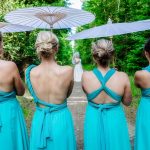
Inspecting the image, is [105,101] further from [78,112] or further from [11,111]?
[78,112]

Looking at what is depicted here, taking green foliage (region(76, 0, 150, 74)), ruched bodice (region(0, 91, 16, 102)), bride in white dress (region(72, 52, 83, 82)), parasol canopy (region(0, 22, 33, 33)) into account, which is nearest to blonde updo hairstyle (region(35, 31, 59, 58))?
ruched bodice (region(0, 91, 16, 102))

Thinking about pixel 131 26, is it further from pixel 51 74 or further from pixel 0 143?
pixel 0 143

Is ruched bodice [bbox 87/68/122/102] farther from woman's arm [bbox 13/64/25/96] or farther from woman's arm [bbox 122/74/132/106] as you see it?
woman's arm [bbox 13/64/25/96]

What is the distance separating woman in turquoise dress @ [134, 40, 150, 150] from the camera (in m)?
5.04

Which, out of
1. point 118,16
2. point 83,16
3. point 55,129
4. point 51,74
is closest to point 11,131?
point 55,129

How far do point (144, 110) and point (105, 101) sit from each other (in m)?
0.63

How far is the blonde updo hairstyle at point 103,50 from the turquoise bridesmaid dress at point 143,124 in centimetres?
73

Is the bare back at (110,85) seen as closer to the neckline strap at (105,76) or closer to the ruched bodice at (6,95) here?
the neckline strap at (105,76)

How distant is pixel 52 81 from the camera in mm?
4637

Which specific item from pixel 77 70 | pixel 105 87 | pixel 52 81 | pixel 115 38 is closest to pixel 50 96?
pixel 52 81

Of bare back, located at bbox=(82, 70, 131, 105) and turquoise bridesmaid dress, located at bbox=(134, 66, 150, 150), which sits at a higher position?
bare back, located at bbox=(82, 70, 131, 105)

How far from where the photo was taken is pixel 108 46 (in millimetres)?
4715

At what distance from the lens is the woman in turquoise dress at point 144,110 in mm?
5035

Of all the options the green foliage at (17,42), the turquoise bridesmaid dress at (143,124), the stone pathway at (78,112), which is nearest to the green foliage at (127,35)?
the green foliage at (17,42)
